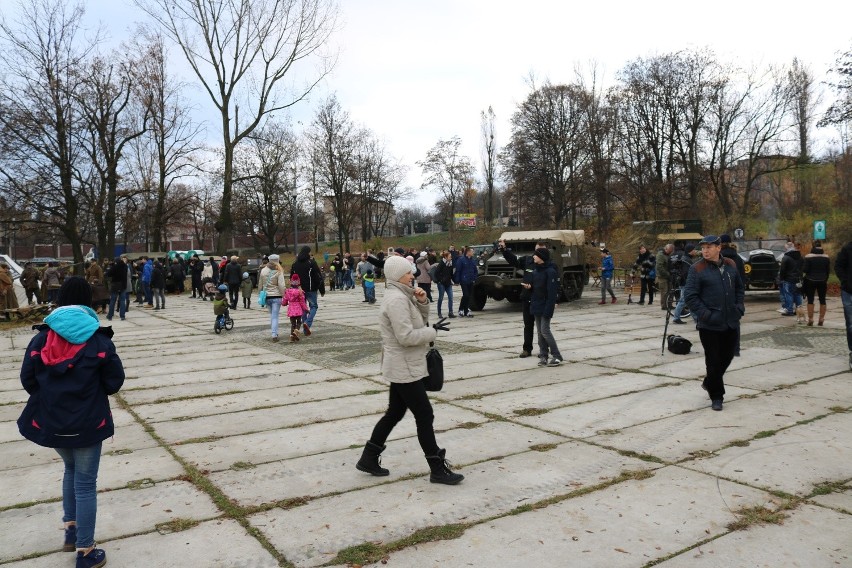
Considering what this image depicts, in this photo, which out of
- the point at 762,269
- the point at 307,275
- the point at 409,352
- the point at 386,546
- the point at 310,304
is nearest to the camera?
the point at 386,546

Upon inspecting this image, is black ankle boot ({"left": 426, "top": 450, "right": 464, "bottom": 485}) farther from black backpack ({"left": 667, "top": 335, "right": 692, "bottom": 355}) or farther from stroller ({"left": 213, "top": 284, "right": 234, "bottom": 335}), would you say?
stroller ({"left": 213, "top": 284, "right": 234, "bottom": 335})

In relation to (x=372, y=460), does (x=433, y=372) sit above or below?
above

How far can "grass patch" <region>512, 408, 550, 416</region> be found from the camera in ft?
22.4

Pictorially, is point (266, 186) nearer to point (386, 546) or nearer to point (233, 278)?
point (233, 278)

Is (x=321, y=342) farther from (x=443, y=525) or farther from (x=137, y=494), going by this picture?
(x=443, y=525)

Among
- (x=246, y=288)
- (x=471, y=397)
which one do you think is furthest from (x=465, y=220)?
(x=471, y=397)

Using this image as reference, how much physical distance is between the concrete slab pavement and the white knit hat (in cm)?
149

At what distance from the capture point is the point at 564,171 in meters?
45.4

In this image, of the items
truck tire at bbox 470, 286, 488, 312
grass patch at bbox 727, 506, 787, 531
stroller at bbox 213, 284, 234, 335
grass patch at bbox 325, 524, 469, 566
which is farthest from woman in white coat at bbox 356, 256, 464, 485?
truck tire at bbox 470, 286, 488, 312

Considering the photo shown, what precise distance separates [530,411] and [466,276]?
32.8 feet

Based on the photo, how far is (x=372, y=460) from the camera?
5.01 m

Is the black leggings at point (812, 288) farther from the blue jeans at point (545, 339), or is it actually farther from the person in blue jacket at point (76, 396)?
the person in blue jacket at point (76, 396)

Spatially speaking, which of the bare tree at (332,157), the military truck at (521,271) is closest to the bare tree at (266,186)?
the bare tree at (332,157)

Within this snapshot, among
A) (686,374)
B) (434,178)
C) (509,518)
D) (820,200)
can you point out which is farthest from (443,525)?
(434,178)
